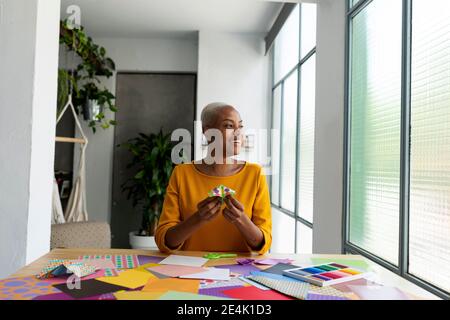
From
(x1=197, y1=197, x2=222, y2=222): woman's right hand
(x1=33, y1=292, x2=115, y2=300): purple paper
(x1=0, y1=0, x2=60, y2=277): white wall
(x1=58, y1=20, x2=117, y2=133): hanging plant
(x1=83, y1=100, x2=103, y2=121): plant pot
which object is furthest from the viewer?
(x1=83, y1=100, x2=103, y2=121): plant pot

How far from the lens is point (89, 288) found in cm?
96

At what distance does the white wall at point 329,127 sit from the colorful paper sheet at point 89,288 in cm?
187

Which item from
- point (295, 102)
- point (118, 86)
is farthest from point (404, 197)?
point (118, 86)

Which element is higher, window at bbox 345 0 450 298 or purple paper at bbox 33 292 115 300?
window at bbox 345 0 450 298

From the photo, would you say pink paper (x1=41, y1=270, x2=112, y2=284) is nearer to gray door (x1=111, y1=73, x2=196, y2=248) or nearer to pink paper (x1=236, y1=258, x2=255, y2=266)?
pink paper (x1=236, y1=258, x2=255, y2=266)

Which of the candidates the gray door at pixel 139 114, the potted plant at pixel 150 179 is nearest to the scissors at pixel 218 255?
the potted plant at pixel 150 179

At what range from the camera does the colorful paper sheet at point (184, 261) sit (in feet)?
3.98

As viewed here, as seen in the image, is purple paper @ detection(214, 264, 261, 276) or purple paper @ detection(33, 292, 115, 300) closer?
purple paper @ detection(33, 292, 115, 300)

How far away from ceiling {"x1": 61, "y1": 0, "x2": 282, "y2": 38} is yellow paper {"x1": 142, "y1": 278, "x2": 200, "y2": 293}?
3.64m

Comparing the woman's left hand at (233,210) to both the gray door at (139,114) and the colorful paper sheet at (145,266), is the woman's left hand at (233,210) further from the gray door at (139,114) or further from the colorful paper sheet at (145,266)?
the gray door at (139,114)

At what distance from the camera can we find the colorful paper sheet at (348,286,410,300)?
3.04ft

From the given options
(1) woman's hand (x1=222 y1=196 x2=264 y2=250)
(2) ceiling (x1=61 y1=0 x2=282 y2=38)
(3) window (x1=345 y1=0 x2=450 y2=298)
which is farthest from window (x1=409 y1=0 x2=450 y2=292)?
(2) ceiling (x1=61 y1=0 x2=282 y2=38)

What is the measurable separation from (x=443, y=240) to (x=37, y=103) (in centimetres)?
213

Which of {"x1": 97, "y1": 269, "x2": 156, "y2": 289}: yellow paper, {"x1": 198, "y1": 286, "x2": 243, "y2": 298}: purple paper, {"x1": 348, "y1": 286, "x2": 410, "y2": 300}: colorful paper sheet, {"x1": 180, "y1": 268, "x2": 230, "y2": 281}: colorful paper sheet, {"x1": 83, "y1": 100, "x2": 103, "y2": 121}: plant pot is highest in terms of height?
{"x1": 83, "y1": 100, "x2": 103, "y2": 121}: plant pot
